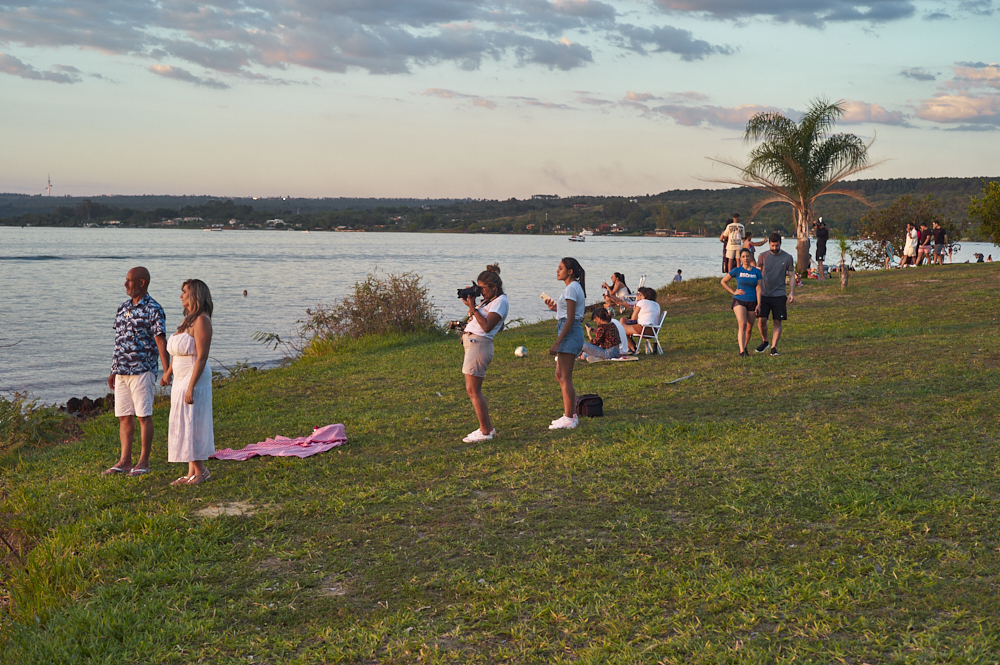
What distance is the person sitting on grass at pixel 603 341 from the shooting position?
1349 cm

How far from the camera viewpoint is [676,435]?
7.69 metres

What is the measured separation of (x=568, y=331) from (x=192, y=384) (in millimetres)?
3609

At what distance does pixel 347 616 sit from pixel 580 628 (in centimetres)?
124

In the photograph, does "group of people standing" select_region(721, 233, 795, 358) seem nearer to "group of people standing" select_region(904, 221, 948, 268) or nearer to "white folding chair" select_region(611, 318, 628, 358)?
"white folding chair" select_region(611, 318, 628, 358)

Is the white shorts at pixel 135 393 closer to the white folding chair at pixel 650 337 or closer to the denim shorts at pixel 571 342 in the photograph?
the denim shorts at pixel 571 342

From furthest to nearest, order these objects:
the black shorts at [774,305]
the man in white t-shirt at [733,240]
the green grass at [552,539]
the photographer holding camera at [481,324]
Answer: the man in white t-shirt at [733,240] → the black shorts at [774,305] → the photographer holding camera at [481,324] → the green grass at [552,539]

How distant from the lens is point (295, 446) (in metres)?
7.92

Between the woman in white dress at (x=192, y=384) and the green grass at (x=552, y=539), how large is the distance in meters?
0.35

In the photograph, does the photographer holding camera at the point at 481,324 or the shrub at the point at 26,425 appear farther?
the shrub at the point at 26,425

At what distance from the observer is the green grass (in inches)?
156

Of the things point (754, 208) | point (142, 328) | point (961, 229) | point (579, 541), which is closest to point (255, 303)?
point (754, 208)

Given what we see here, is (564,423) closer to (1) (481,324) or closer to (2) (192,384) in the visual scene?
(1) (481,324)

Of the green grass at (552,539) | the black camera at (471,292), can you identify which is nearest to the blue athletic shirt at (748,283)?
the green grass at (552,539)

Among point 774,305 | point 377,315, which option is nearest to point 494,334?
point 774,305
